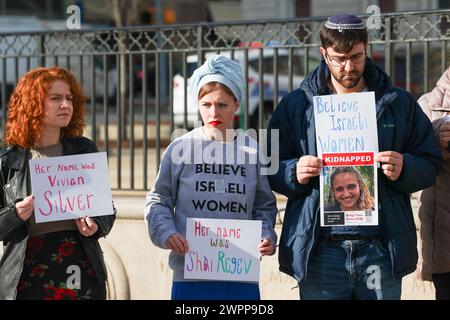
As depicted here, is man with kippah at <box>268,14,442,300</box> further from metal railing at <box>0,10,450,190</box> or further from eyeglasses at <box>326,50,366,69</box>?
metal railing at <box>0,10,450,190</box>

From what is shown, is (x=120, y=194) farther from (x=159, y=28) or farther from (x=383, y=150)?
(x=383, y=150)

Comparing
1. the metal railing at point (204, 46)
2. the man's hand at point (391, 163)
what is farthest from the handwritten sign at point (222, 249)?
the metal railing at point (204, 46)

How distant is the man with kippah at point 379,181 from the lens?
4.29 metres

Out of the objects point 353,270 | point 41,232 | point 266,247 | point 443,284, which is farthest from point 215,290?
point 443,284

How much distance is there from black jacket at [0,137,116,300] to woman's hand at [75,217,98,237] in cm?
4

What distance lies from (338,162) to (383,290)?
59 cm

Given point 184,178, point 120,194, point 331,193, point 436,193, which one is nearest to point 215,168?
point 184,178

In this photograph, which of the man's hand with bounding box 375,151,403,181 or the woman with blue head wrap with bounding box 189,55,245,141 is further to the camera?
the woman with blue head wrap with bounding box 189,55,245,141

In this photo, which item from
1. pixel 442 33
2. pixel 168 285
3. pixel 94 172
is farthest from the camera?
pixel 168 285

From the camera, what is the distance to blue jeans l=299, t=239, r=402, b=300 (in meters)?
4.29

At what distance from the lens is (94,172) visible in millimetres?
4711

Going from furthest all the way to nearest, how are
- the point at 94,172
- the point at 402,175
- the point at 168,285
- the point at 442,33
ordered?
the point at 168,285 → the point at 442,33 → the point at 94,172 → the point at 402,175

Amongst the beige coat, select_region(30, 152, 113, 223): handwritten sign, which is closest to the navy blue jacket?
the beige coat

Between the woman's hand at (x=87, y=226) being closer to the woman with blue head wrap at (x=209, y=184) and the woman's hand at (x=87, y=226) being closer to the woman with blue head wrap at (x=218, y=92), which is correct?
the woman with blue head wrap at (x=209, y=184)
